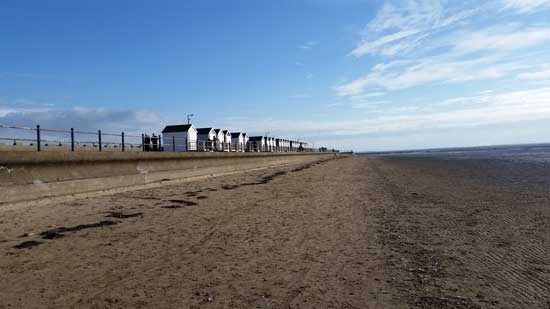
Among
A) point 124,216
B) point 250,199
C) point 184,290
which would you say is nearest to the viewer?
point 184,290

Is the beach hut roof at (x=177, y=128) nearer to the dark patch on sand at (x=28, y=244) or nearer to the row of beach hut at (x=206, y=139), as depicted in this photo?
the row of beach hut at (x=206, y=139)

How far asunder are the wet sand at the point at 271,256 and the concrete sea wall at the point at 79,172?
24.0 inches

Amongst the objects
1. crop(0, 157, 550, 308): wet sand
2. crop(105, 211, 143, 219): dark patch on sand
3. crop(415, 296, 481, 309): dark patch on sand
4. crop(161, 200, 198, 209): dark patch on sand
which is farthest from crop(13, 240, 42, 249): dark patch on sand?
crop(415, 296, 481, 309): dark patch on sand

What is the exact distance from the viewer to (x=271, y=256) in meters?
6.41

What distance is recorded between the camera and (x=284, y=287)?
16.4 feet

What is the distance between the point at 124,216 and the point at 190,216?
1.51 meters

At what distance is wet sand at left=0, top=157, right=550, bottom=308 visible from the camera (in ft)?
15.3

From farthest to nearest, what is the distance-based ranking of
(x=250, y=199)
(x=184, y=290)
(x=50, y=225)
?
(x=250, y=199), (x=50, y=225), (x=184, y=290)

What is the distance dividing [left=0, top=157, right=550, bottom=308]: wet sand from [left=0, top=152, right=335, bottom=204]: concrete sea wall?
61 centimetres

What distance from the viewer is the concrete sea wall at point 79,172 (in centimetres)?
960

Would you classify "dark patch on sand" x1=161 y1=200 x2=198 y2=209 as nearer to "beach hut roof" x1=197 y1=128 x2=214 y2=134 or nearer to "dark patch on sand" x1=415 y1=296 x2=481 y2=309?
"dark patch on sand" x1=415 y1=296 x2=481 y2=309

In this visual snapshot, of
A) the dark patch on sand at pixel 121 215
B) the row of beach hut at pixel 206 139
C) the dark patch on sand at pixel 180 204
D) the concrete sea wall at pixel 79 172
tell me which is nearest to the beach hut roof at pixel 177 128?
the row of beach hut at pixel 206 139

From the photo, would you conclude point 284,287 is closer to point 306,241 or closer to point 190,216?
point 306,241

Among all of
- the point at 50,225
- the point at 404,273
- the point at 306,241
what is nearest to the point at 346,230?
the point at 306,241
